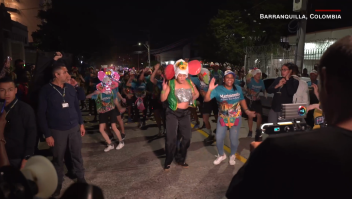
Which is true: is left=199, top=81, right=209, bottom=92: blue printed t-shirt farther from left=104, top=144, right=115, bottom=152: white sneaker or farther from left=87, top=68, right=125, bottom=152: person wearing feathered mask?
left=104, top=144, right=115, bottom=152: white sneaker

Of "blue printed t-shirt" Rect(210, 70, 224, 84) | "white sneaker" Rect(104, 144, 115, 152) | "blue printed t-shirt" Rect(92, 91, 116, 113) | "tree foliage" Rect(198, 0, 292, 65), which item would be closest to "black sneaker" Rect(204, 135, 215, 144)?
"white sneaker" Rect(104, 144, 115, 152)

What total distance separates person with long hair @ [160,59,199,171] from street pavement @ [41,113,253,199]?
0.46 meters

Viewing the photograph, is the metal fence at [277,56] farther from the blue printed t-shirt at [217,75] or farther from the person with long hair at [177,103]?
the person with long hair at [177,103]

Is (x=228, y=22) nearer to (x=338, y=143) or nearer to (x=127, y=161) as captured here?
(x=127, y=161)

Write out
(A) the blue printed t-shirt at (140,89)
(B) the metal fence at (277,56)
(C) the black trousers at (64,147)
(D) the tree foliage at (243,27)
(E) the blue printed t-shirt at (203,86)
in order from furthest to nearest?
(D) the tree foliage at (243,27)
(B) the metal fence at (277,56)
(A) the blue printed t-shirt at (140,89)
(E) the blue printed t-shirt at (203,86)
(C) the black trousers at (64,147)

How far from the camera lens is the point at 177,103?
462 centimetres

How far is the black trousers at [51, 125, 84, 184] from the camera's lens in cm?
368

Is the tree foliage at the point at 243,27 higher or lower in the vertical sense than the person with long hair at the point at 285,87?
higher

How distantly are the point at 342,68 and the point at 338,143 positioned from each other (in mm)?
285

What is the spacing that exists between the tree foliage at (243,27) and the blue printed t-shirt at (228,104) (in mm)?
17539

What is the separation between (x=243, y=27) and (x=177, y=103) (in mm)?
20601

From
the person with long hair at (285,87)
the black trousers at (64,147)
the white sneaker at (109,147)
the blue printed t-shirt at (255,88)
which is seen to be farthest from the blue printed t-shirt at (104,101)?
the blue printed t-shirt at (255,88)

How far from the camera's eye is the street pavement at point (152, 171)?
397 centimetres

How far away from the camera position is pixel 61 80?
366cm
